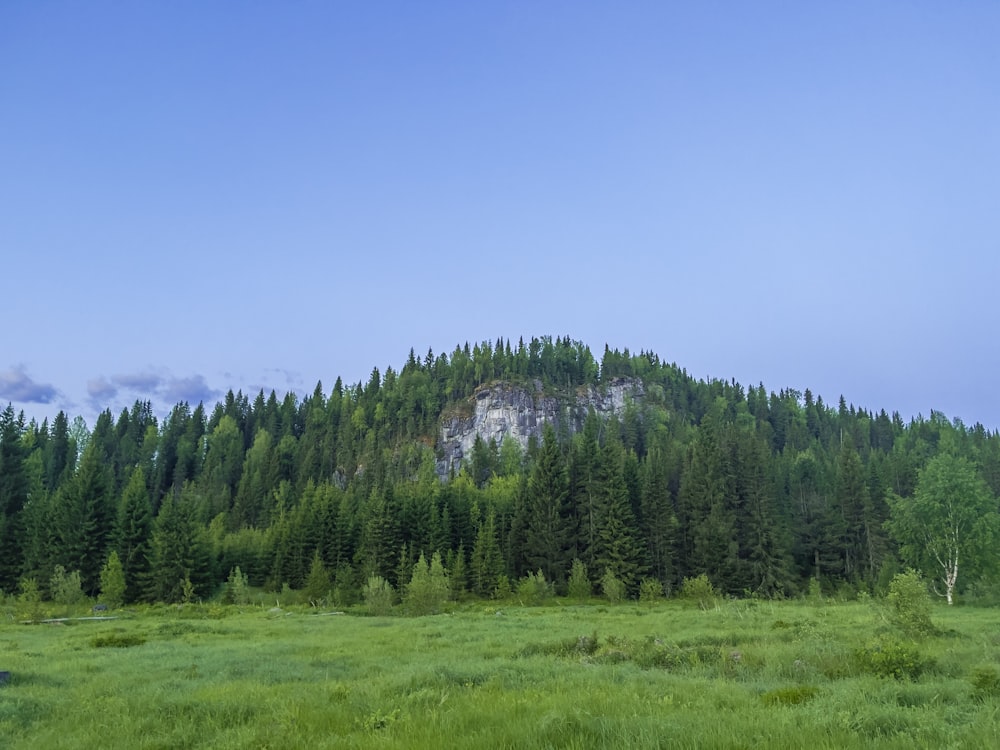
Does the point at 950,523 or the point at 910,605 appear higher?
the point at 950,523

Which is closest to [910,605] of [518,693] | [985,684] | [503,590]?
[985,684]

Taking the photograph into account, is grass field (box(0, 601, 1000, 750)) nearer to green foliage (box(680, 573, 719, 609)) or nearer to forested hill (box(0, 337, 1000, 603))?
green foliage (box(680, 573, 719, 609))

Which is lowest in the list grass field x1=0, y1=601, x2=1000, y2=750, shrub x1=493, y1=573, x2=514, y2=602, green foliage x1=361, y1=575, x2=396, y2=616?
shrub x1=493, y1=573, x2=514, y2=602

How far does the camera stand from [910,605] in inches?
950

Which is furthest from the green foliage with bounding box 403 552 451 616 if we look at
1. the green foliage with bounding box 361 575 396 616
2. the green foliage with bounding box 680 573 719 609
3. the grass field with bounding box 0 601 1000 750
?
the grass field with bounding box 0 601 1000 750

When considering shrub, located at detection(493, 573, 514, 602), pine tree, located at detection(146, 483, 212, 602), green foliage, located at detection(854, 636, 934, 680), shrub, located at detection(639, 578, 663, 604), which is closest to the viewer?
green foliage, located at detection(854, 636, 934, 680)

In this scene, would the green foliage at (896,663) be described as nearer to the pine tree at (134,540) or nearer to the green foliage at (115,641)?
the green foliage at (115,641)

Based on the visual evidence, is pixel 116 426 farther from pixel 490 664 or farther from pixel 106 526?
pixel 490 664

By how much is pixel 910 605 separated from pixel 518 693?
18322mm

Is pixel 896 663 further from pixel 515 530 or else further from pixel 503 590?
pixel 515 530

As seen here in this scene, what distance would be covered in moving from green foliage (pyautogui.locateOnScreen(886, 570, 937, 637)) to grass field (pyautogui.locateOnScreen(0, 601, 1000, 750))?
0.50m

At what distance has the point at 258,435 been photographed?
573ft

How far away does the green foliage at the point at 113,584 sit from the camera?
221 feet

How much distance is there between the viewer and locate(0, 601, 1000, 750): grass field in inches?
374
